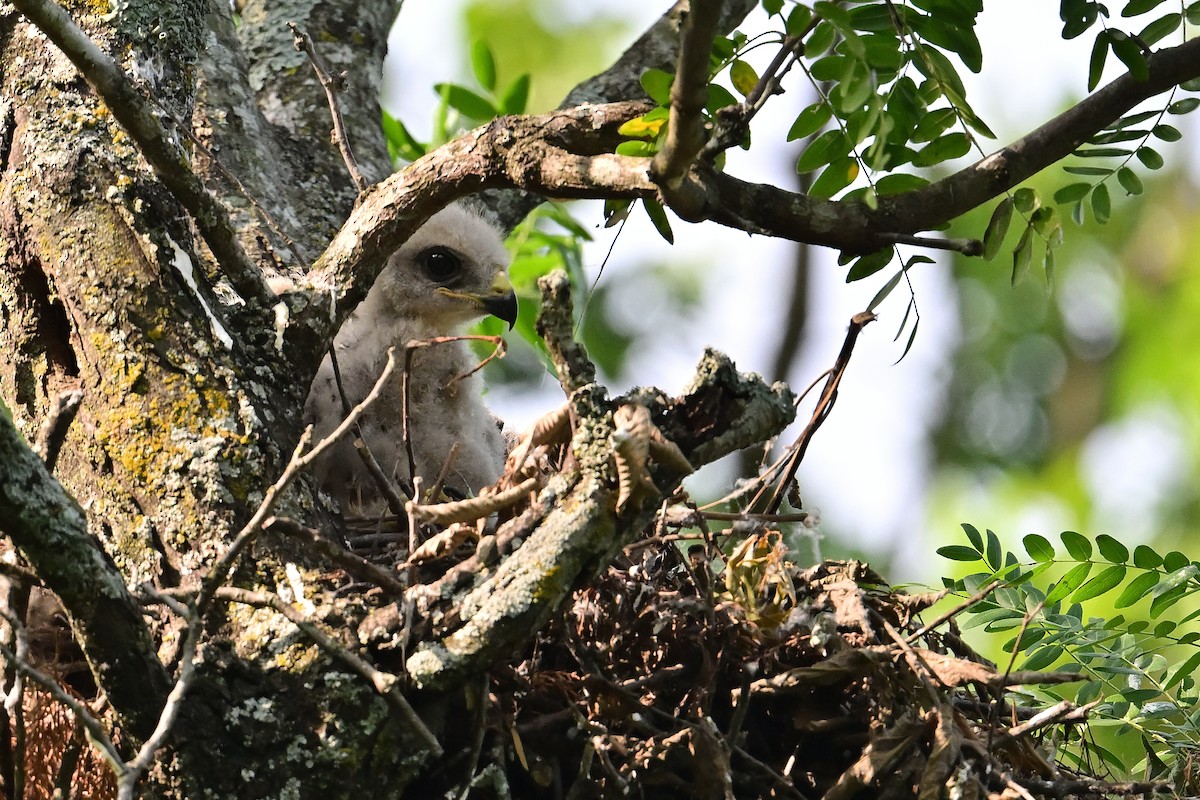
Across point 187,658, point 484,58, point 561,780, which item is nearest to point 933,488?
point 484,58

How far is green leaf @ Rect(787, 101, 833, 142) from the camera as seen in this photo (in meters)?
2.86

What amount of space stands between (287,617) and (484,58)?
129 inches

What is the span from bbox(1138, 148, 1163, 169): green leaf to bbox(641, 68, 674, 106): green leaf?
3.79ft

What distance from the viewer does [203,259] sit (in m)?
2.95

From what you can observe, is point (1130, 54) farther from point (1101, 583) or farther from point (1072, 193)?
point (1101, 583)

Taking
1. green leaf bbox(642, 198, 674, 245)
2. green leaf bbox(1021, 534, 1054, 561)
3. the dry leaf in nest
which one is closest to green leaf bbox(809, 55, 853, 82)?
green leaf bbox(642, 198, 674, 245)

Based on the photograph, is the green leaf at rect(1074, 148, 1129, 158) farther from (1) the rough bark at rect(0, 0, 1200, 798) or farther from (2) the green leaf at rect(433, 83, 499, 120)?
(2) the green leaf at rect(433, 83, 499, 120)

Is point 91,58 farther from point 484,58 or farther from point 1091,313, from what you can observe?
→ point 1091,313

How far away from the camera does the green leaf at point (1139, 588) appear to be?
10.5 feet

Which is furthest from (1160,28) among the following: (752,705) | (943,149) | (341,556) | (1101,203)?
(341,556)

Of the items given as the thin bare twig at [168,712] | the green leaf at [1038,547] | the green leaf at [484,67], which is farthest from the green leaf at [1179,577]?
the green leaf at [484,67]

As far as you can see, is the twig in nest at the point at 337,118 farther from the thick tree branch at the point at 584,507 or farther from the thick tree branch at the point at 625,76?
the thick tree branch at the point at 625,76

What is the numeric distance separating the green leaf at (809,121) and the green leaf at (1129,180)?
2.42ft

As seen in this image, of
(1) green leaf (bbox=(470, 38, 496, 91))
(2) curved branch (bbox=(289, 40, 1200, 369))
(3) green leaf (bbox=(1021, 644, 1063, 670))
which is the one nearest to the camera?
(2) curved branch (bbox=(289, 40, 1200, 369))
